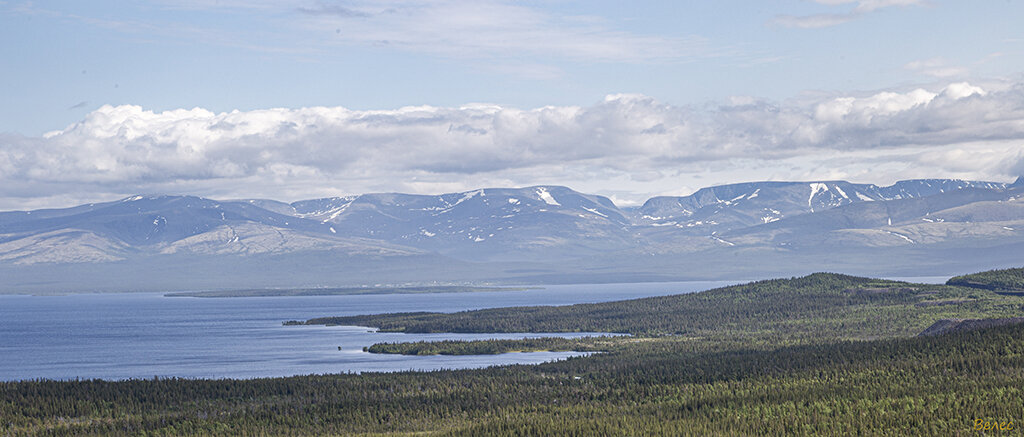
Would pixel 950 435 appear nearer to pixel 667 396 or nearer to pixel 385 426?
pixel 667 396

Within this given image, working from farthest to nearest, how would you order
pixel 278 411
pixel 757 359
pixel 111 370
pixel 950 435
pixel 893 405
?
pixel 111 370 < pixel 757 359 < pixel 278 411 < pixel 893 405 < pixel 950 435

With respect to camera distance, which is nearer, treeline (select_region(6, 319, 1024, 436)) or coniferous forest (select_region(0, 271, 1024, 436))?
coniferous forest (select_region(0, 271, 1024, 436))

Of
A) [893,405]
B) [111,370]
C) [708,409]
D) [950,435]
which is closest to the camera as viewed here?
[950,435]

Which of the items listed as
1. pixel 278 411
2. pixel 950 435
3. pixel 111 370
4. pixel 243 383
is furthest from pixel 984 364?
pixel 111 370

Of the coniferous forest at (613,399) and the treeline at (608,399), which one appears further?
the treeline at (608,399)

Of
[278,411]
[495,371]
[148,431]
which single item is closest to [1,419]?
[148,431]

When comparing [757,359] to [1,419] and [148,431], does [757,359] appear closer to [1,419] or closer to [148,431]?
[148,431]

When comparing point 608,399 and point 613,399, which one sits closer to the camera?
point 613,399

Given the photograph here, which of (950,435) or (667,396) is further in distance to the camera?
(667,396)
